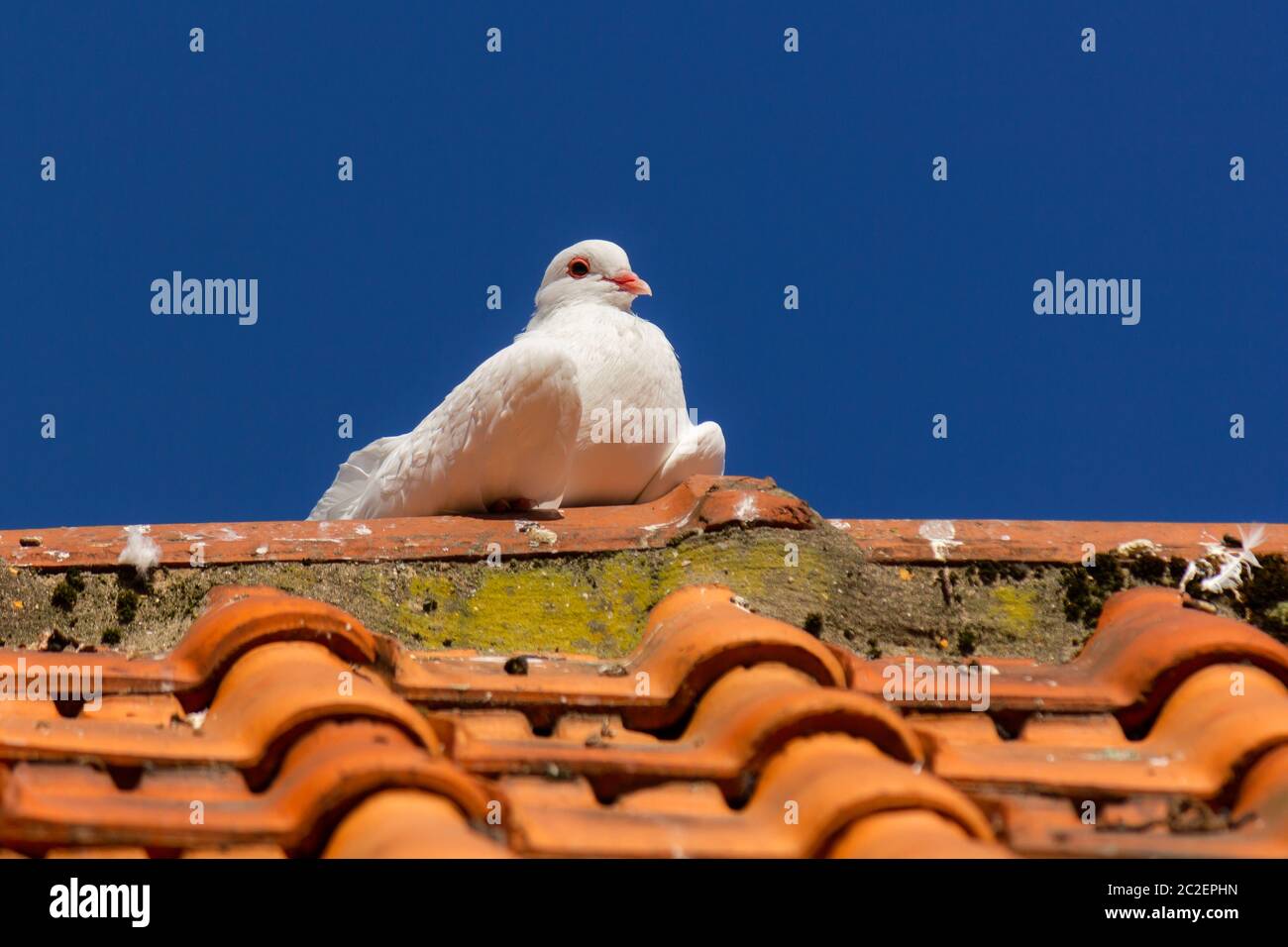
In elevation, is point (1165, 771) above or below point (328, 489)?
below

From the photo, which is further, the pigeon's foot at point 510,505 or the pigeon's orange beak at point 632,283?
the pigeon's orange beak at point 632,283

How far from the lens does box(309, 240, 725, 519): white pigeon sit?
6168 millimetres

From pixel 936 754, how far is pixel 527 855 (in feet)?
3.56

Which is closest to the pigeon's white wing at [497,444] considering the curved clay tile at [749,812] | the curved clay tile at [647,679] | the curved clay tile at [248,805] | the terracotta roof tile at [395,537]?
the terracotta roof tile at [395,537]

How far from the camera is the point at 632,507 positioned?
5875mm

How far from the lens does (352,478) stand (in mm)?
7133

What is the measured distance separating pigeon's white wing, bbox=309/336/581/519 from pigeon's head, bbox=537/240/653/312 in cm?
161

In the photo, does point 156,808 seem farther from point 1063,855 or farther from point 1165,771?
point 1165,771

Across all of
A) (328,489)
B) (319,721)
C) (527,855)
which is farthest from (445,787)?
(328,489)

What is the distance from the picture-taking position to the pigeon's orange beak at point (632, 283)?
796cm

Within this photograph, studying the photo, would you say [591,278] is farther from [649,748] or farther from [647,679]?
[649,748]

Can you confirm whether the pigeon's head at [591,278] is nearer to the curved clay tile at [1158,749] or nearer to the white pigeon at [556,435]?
the white pigeon at [556,435]

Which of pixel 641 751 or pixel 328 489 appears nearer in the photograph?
pixel 641 751

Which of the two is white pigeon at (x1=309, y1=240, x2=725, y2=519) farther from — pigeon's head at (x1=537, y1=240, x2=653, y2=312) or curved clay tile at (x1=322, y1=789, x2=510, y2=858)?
curved clay tile at (x1=322, y1=789, x2=510, y2=858)
